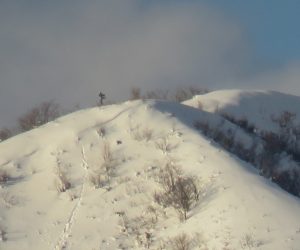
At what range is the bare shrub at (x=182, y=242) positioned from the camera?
77.6 ft

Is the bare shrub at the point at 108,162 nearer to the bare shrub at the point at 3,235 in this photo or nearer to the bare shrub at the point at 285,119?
the bare shrub at the point at 3,235

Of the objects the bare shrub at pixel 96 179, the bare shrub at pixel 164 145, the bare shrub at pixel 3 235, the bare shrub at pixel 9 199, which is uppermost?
the bare shrub at pixel 164 145

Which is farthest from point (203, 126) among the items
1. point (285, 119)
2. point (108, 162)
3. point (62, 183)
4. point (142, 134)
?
point (285, 119)

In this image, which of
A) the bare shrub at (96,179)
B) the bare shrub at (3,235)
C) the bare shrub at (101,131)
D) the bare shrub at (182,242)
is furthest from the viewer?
the bare shrub at (101,131)

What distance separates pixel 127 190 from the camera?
29.1 meters

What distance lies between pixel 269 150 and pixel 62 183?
1120 centimetres

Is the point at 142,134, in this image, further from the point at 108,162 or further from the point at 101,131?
the point at 108,162

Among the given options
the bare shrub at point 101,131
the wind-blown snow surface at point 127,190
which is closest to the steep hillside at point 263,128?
the wind-blown snow surface at point 127,190

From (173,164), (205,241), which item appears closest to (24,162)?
(173,164)

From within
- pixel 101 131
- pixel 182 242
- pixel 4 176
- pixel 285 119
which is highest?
pixel 101 131

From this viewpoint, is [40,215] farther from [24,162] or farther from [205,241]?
[205,241]

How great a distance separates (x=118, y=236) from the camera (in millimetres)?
26266

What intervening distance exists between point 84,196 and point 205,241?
727 cm

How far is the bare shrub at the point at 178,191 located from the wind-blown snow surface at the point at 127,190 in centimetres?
28
